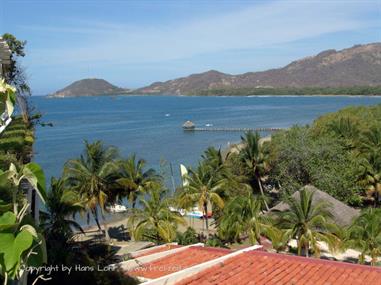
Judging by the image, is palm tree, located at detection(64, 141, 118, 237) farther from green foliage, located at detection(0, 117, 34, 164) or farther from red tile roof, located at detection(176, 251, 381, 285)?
red tile roof, located at detection(176, 251, 381, 285)

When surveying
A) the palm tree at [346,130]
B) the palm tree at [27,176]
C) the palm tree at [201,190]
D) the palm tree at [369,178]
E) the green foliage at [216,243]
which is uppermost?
the palm tree at [27,176]

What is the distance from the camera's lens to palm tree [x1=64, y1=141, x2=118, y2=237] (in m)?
25.3

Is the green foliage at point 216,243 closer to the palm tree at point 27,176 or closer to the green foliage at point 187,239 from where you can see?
the green foliage at point 187,239

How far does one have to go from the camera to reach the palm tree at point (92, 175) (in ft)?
83.1

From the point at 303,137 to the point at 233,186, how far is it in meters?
9.16

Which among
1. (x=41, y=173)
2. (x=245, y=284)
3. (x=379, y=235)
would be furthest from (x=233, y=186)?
(x=41, y=173)

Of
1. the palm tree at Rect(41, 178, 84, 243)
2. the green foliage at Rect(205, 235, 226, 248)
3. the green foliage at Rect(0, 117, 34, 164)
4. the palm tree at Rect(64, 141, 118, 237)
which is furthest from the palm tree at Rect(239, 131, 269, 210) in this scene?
the green foliage at Rect(0, 117, 34, 164)

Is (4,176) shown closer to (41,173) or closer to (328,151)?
(41,173)

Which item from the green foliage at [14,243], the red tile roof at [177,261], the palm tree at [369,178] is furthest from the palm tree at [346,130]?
the green foliage at [14,243]

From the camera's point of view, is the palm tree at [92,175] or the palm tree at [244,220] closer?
the palm tree at [244,220]

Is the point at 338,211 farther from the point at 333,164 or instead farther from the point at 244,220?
the point at 244,220

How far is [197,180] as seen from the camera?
78.7 ft

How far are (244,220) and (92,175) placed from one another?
992 centimetres

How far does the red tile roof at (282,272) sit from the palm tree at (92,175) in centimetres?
1505
